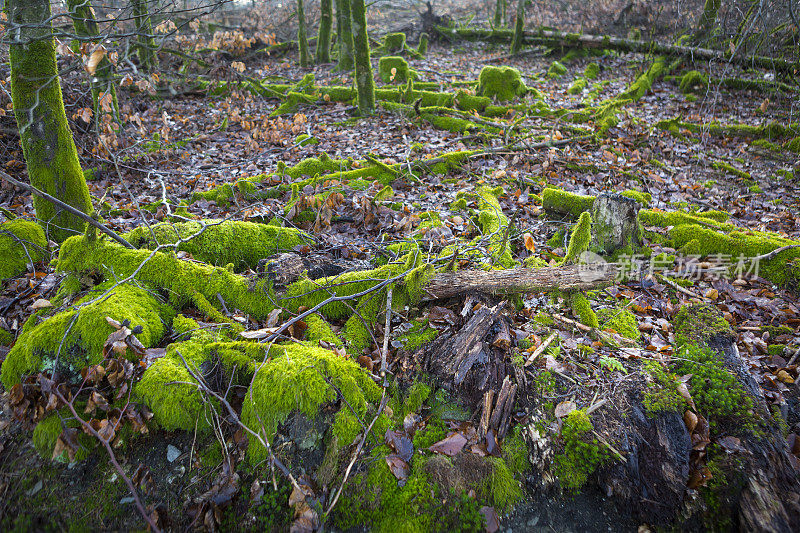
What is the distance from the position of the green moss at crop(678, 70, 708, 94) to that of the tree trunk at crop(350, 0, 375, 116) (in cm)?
901

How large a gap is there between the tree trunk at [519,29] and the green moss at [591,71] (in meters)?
2.94

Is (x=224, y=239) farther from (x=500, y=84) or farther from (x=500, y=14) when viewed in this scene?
(x=500, y=14)

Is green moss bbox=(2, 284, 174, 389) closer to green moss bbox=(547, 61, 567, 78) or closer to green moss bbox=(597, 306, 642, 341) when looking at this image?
green moss bbox=(597, 306, 642, 341)

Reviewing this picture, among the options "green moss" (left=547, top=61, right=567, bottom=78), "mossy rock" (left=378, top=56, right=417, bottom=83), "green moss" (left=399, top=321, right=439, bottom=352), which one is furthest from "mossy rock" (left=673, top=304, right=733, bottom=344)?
"green moss" (left=547, top=61, right=567, bottom=78)

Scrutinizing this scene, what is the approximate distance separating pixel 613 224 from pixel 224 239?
159 inches

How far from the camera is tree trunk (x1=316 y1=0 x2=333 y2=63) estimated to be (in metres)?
12.7

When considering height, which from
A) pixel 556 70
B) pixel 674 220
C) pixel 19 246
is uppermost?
pixel 556 70

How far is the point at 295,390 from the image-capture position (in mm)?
2469

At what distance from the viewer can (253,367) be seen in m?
2.62

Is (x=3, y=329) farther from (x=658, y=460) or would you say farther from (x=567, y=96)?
(x=567, y=96)

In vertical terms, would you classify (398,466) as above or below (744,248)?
below

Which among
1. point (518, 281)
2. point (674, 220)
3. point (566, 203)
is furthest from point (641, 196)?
point (518, 281)

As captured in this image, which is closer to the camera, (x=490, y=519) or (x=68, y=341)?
(x=490, y=519)

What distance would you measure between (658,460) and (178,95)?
1337cm
